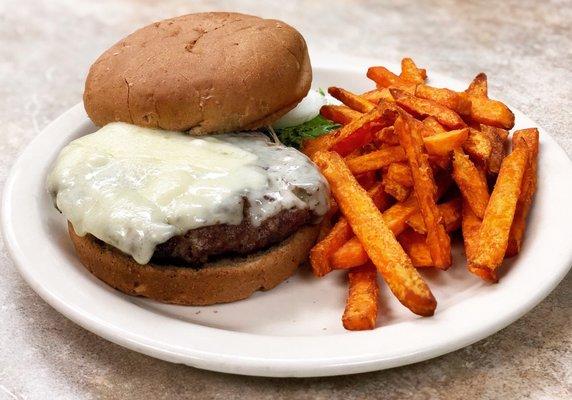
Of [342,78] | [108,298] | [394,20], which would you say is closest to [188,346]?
[108,298]

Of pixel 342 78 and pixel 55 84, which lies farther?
pixel 55 84

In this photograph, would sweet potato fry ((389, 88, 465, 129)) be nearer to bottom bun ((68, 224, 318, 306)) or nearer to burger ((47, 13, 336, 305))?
burger ((47, 13, 336, 305))

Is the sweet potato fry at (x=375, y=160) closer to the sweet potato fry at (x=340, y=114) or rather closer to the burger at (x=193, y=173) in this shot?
the burger at (x=193, y=173)

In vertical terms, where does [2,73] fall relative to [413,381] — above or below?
below

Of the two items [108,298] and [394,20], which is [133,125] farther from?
[394,20]

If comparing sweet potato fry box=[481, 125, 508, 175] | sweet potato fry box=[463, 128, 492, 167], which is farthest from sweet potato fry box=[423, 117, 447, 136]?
sweet potato fry box=[481, 125, 508, 175]

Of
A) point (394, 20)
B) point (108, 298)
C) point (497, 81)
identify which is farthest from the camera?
point (394, 20)

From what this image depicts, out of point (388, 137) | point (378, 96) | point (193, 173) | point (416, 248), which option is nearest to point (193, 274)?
point (193, 173)
